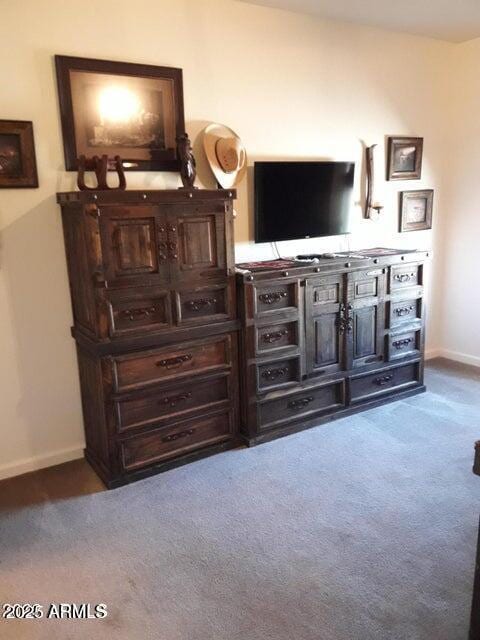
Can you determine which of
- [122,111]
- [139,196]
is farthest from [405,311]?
[122,111]

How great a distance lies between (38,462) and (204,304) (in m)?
1.31

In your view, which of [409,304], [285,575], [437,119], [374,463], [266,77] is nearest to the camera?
[285,575]

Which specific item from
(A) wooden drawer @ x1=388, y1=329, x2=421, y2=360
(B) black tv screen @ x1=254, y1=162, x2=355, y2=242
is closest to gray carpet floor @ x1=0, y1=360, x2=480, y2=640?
(A) wooden drawer @ x1=388, y1=329, x2=421, y2=360

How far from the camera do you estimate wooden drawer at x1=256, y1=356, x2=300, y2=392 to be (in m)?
3.13

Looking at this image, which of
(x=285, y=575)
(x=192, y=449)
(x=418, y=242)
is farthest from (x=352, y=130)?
(x=285, y=575)

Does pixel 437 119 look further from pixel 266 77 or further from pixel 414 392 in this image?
pixel 414 392

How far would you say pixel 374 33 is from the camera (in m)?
3.78

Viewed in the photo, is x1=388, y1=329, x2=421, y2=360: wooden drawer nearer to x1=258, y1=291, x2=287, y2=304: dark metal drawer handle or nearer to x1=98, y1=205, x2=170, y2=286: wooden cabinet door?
x1=258, y1=291, x2=287, y2=304: dark metal drawer handle

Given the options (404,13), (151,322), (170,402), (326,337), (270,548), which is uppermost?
(404,13)

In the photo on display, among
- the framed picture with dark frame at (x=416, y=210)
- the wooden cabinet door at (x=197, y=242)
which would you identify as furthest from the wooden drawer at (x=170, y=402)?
Result: the framed picture with dark frame at (x=416, y=210)

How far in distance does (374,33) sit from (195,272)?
2.39m

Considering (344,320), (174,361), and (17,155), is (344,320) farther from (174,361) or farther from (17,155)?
(17,155)

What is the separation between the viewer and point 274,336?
10.3 feet

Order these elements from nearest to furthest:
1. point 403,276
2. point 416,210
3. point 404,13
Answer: point 404,13, point 403,276, point 416,210
